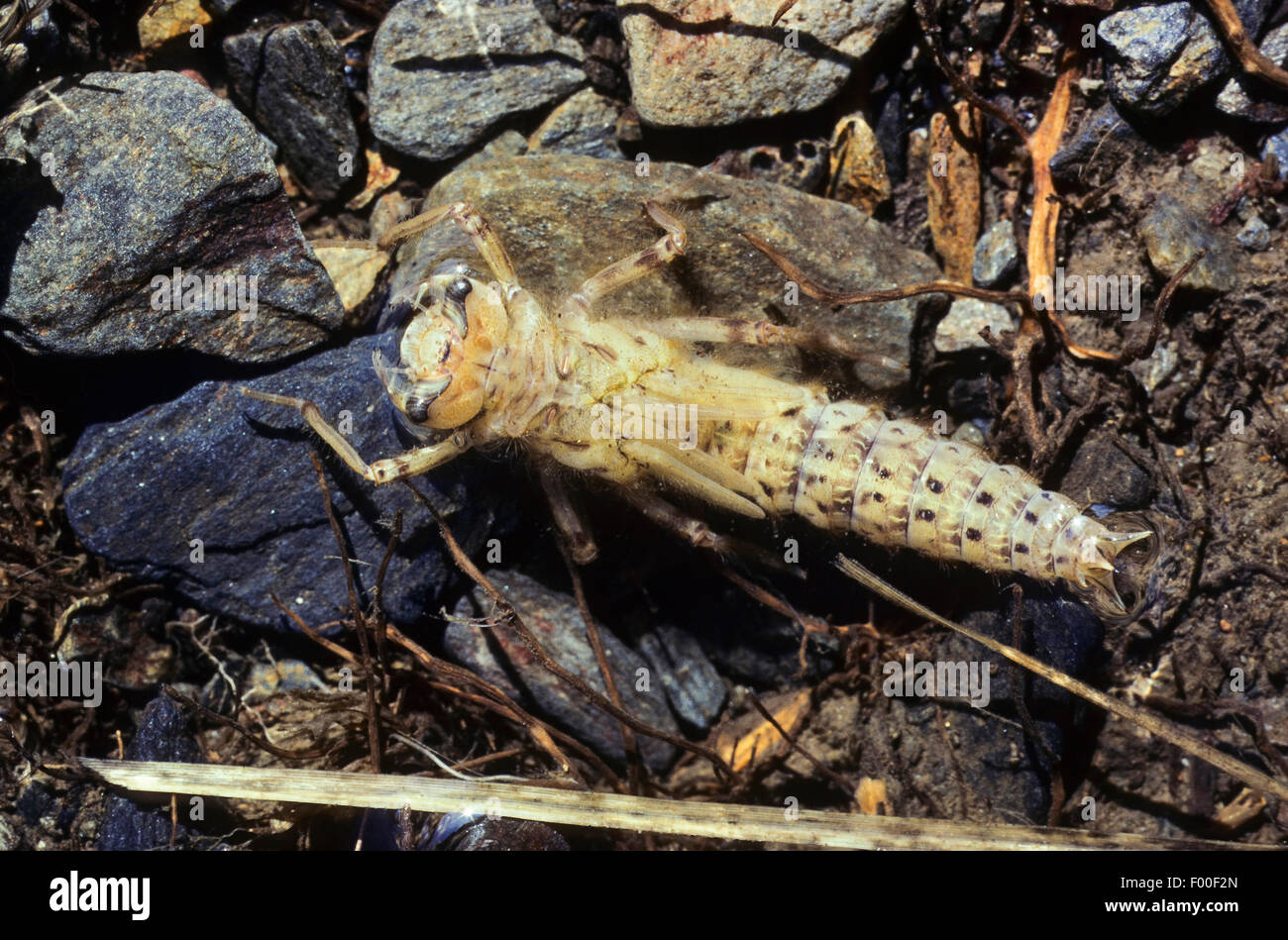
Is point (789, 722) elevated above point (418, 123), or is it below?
below

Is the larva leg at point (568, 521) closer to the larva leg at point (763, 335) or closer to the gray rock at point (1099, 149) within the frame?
the larva leg at point (763, 335)

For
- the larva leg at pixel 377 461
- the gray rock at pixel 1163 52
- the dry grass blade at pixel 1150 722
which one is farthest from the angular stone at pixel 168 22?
the dry grass blade at pixel 1150 722

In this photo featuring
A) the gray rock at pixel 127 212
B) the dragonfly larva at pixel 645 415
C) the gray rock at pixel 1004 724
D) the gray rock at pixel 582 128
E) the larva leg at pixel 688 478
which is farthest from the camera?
the gray rock at pixel 582 128

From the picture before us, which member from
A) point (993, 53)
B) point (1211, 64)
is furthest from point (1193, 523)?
point (993, 53)

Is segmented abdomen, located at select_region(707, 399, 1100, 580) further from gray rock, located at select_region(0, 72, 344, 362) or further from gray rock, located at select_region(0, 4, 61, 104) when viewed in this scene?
gray rock, located at select_region(0, 4, 61, 104)

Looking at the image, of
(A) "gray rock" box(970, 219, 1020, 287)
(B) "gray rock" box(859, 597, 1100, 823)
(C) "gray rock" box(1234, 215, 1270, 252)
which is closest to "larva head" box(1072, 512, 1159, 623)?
(B) "gray rock" box(859, 597, 1100, 823)
